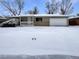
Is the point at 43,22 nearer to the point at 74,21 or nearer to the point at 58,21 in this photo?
the point at 58,21

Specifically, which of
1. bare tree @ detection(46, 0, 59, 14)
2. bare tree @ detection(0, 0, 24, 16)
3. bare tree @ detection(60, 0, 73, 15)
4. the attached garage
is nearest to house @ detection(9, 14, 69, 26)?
the attached garage

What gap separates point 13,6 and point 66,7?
11.3m

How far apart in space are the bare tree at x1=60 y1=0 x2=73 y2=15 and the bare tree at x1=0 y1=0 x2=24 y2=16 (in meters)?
8.47

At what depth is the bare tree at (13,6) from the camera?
103ft

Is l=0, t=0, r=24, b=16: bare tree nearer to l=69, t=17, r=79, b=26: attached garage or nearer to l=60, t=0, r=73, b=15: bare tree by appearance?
l=60, t=0, r=73, b=15: bare tree

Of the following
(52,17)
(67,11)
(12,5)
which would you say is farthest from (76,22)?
(12,5)

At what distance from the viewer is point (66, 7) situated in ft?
106

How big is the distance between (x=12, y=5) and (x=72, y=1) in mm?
12632

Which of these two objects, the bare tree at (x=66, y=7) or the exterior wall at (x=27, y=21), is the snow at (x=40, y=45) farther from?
the bare tree at (x=66, y=7)

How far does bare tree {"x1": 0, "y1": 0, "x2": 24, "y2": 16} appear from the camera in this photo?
103ft

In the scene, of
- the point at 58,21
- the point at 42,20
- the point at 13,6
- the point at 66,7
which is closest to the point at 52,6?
the point at 66,7

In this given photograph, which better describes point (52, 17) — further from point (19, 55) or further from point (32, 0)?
point (19, 55)

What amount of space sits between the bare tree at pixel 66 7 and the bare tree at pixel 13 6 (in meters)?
8.47

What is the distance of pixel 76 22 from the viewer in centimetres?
2516
